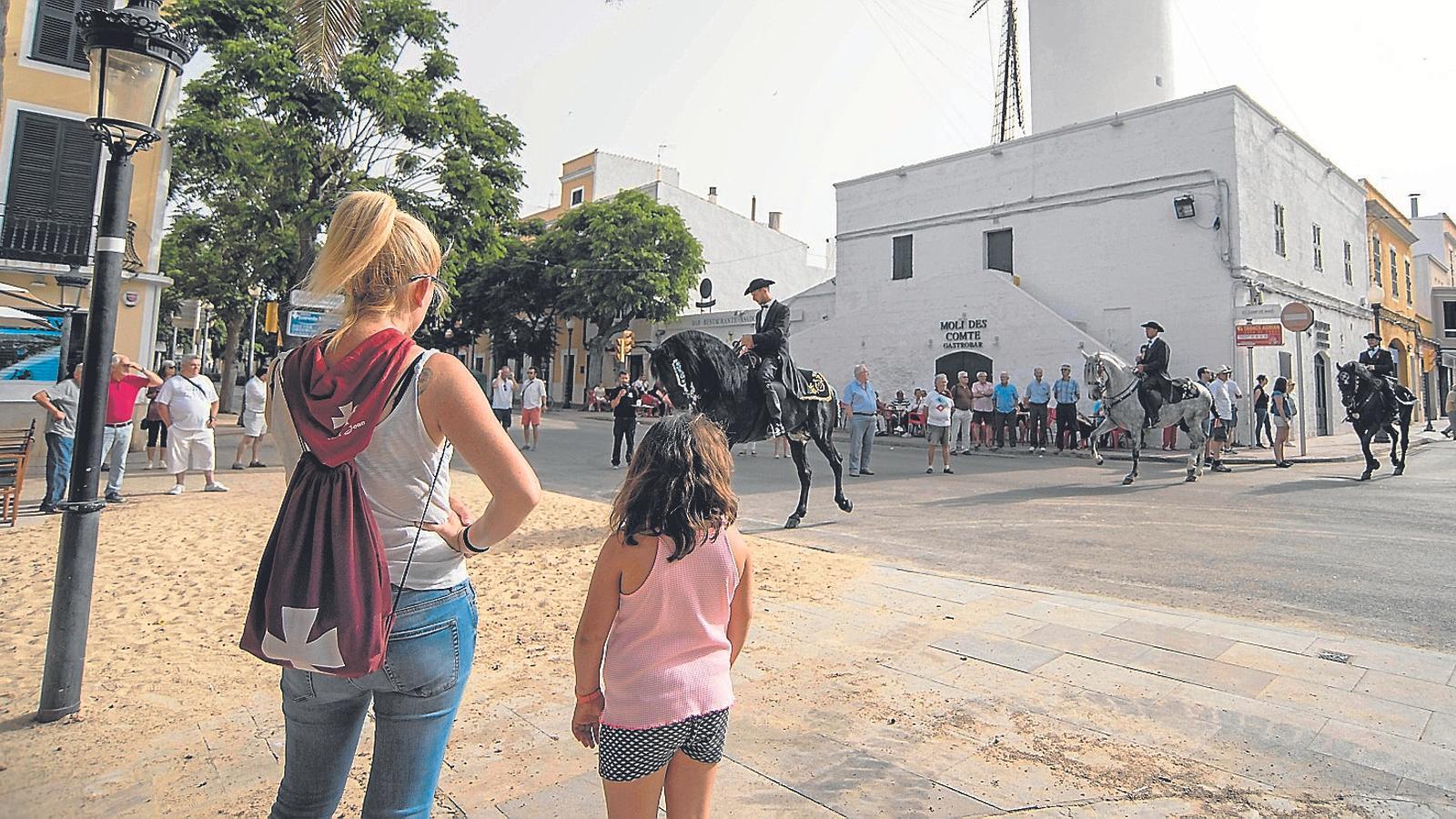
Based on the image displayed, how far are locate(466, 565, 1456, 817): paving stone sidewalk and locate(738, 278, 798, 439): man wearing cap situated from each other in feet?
11.5

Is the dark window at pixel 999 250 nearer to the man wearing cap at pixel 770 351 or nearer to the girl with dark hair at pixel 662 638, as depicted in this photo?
the man wearing cap at pixel 770 351

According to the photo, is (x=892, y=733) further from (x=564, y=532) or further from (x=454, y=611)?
(x=564, y=532)

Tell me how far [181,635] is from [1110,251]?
2484 cm

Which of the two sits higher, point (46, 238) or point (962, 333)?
point (962, 333)

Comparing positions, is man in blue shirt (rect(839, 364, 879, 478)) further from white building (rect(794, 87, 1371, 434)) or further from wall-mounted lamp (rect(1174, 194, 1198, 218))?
wall-mounted lamp (rect(1174, 194, 1198, 218))

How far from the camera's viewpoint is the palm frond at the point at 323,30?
7.58 metres

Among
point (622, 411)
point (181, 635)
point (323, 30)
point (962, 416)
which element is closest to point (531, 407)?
point (622, 411)

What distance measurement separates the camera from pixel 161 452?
14148 millimetres

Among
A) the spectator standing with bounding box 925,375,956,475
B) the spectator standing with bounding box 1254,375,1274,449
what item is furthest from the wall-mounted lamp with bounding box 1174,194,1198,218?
the spectator standing with bounding box 925,375,956,475

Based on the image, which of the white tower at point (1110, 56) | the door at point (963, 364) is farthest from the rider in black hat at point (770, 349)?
the white tower at point (1110, 56)

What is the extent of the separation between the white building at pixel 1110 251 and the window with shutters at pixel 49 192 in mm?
21440

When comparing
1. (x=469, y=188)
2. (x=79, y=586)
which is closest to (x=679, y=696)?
(x=79, y=586)

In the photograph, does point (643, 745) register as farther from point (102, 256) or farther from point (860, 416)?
point (860, 416)

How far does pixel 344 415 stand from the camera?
65.9 inches
